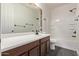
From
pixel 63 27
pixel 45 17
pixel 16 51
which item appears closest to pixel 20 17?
pixel 45 17

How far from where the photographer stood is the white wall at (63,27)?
3269 mm

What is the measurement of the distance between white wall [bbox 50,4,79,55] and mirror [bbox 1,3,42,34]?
1.54ft

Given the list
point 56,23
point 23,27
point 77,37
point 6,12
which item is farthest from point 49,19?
point 6,12

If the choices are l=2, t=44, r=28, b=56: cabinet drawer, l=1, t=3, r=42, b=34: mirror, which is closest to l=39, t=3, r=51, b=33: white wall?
l=1, t=3, r=42, b=34: mirror

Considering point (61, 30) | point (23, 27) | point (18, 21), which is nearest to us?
point (18, 21)

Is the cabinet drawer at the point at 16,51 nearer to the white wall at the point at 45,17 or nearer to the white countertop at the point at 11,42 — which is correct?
the white countertop at the point at 11,42

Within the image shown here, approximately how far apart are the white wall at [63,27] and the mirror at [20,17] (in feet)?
1.54

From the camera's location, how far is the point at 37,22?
3.23 metres

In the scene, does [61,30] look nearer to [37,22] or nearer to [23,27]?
[37,22]

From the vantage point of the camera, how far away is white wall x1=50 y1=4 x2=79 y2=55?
129 inches

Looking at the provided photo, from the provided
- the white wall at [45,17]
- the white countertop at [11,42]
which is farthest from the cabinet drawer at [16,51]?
the white wall at [45,17]

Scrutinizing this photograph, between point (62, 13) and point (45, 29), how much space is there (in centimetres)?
74

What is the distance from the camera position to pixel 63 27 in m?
3.49

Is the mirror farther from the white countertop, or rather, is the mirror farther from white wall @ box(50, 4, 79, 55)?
white wall @ box(50, 4, 79, 55)
